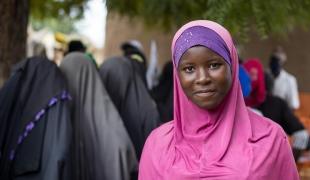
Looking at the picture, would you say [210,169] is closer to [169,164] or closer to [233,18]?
[169,164]

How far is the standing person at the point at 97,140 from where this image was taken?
12.0 feet

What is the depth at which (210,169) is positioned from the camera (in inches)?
84.8

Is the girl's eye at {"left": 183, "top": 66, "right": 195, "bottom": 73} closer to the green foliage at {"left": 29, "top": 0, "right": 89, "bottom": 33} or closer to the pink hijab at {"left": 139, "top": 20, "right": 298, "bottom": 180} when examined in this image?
the pink hijab at {"left": 139, "top": 20, "right": 298, "bottom": 180}

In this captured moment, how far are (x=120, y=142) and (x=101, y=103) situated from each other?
0.95ft

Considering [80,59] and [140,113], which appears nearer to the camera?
[80,59]

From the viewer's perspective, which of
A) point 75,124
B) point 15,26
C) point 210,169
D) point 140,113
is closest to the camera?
point 210,169

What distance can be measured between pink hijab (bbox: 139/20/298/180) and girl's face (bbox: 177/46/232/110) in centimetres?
5

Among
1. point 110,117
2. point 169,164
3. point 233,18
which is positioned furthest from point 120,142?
point 169,164

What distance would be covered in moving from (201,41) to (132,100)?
2114 mm

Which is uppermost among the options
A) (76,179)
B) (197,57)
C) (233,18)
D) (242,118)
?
(233,18)

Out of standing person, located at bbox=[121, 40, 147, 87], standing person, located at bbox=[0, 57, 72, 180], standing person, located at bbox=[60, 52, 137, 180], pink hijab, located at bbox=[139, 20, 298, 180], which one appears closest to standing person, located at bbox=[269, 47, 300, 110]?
standing person, located at bbox=[121, 40, 147, 87]

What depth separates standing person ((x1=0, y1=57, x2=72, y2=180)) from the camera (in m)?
3.23

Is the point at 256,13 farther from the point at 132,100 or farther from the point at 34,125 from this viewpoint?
the point at 34,125

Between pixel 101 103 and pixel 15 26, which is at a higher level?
pixel 15 26
